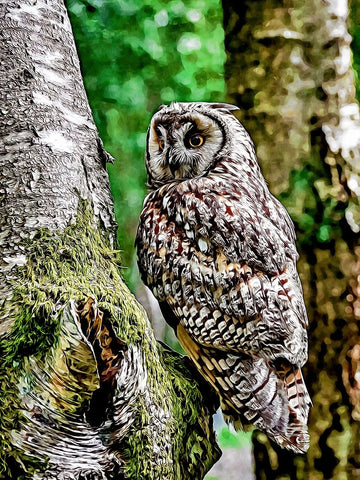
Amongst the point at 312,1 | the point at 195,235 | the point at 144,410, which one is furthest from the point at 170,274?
the point at 312,1

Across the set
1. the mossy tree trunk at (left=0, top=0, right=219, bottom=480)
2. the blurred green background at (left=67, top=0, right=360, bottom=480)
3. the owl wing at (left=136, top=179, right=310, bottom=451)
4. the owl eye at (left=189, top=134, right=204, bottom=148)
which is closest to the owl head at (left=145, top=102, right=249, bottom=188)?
the owl eye at (left=189, top=134, right=204, bottom=148)

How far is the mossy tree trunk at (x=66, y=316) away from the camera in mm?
899

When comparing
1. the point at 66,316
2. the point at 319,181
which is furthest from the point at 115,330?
the point at 319,181

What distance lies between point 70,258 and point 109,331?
161 mm

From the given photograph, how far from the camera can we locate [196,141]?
4.96ft

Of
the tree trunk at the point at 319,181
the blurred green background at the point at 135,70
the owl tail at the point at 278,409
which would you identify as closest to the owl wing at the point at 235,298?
the owl tail at the point at 278,409

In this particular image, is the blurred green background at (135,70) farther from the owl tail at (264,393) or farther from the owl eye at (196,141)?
the owl tail at (264,393)

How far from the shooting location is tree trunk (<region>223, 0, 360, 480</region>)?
5.15 feet

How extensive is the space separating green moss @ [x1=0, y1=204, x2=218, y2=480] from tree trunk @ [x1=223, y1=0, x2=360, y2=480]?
0.44m

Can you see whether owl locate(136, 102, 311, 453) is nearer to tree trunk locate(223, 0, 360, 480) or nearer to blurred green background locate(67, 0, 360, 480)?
tree trunk locate(223, 0, 360, 480)

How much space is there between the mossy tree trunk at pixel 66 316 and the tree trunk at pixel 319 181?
440 mm

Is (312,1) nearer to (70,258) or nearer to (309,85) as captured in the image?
(309,85)

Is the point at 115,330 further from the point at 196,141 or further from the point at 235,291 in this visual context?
the point at 196,141

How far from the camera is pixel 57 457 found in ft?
2.98
